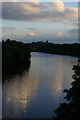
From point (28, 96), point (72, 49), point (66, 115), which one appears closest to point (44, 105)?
point (28, 96)

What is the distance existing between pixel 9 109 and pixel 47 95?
3.31 metres

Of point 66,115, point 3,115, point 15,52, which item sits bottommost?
point 3,115

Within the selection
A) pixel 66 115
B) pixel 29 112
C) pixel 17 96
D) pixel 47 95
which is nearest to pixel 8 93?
pixel 17 96

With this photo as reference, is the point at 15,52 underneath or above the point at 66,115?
above

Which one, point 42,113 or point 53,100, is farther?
point 53,100

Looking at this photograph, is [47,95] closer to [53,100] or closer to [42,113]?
[53,100]

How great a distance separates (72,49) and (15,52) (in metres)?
33.0

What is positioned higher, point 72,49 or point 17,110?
point 72,49

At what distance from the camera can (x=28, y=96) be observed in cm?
1223

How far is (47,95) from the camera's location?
1255cm

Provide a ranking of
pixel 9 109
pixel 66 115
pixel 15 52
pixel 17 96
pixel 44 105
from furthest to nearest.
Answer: pixel 15 52 < pixel 17 96 < pixel 44 105 < pixel 9 109 < pixel 66 115

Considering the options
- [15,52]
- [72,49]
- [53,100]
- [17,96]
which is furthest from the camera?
[72,49]

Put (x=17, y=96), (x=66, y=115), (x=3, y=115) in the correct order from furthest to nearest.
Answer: (x=17, y=96) < (x=3, y=115) < (x=66, y=115)

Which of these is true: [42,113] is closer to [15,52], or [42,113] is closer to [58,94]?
[58,94]
